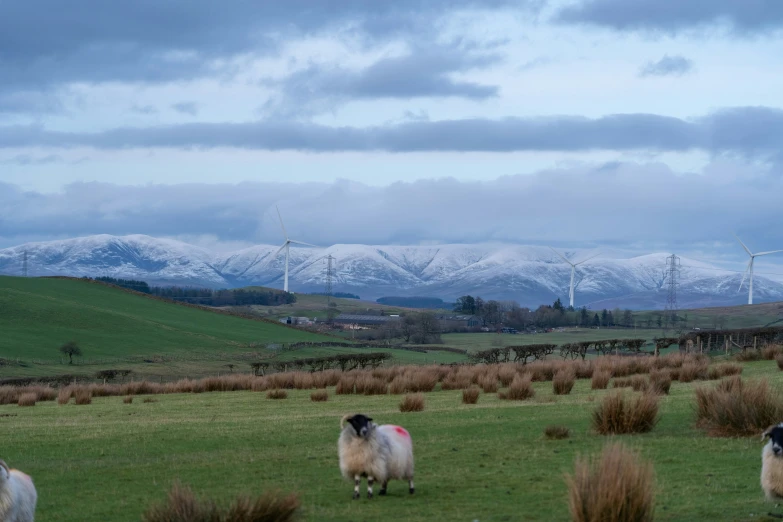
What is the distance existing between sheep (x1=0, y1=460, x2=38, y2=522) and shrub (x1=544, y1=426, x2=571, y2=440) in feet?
32.9

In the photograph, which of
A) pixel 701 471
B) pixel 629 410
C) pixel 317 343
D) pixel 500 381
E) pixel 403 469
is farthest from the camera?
pixel 317 343

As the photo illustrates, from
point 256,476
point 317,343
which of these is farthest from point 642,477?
point 317,343

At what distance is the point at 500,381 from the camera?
121 ft

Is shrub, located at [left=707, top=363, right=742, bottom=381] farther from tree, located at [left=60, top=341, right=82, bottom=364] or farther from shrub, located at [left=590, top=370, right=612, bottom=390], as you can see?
tree, located at [left=60, top=341, right=82, bottom=364]

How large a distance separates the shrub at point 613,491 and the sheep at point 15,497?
6.08 m

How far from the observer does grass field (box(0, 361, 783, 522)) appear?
43.2 ft

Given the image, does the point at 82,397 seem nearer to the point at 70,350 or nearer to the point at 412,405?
the point at 412,405

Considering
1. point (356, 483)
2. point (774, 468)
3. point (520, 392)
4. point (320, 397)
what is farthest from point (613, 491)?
point (320, 397)

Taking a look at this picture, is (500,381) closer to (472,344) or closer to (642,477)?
(642,477)

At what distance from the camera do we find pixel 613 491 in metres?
9.89

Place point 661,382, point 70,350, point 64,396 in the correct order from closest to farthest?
point 661,382 < point 64,396 < point 70,350

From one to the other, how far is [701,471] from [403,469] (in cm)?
460

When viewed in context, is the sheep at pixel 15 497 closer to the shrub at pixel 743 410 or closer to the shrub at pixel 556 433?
the shrub at pixel 556 433

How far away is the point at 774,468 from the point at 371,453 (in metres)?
5.10
